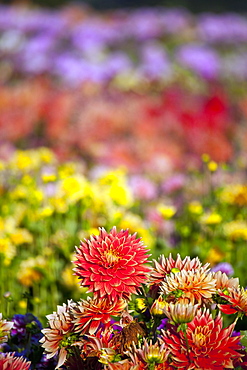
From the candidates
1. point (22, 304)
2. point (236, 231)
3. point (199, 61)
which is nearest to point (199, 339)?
point (22, 304)

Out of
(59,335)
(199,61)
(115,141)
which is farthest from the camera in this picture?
(199,61)

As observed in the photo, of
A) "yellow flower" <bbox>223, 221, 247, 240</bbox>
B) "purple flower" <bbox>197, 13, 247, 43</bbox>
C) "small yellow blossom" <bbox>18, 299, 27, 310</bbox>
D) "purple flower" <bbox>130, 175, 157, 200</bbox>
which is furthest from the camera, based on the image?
"purple flower" <bbox>197, 13, 247, 43</bbox>

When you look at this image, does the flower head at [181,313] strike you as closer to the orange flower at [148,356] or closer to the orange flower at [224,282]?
the orange flower at [148,356]

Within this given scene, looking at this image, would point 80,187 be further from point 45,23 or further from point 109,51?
point 45,23

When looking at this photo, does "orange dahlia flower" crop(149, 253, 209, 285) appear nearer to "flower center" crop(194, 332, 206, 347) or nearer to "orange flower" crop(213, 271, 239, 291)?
"orange flower" crop(213, 271, 239, 291)

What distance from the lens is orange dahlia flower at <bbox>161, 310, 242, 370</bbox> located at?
3.15 ft

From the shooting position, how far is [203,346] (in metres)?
0.97

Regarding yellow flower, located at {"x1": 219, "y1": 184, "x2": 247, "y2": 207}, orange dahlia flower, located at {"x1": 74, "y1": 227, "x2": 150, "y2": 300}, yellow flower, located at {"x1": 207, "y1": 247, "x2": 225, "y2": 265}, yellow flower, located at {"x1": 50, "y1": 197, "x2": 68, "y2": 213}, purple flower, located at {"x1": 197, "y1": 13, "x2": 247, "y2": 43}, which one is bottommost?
orange dahlia flower, located at {"x1": 74, "y1": 227, "x2": 150, "y2": 300}

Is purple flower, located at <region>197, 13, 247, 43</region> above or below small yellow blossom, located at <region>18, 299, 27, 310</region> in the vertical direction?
above

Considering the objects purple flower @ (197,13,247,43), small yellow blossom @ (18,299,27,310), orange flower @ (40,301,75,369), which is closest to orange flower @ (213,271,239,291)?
orange flower @ (40,301,75,369)

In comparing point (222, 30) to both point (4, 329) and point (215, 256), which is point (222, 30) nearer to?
point (215, 256)

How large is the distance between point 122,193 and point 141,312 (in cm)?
114

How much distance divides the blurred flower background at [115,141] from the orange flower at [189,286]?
16.6 inches

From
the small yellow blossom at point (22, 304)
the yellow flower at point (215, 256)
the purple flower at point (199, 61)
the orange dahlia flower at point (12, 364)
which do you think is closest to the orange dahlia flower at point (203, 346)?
the orange dahlia flower at point (12, 364)
